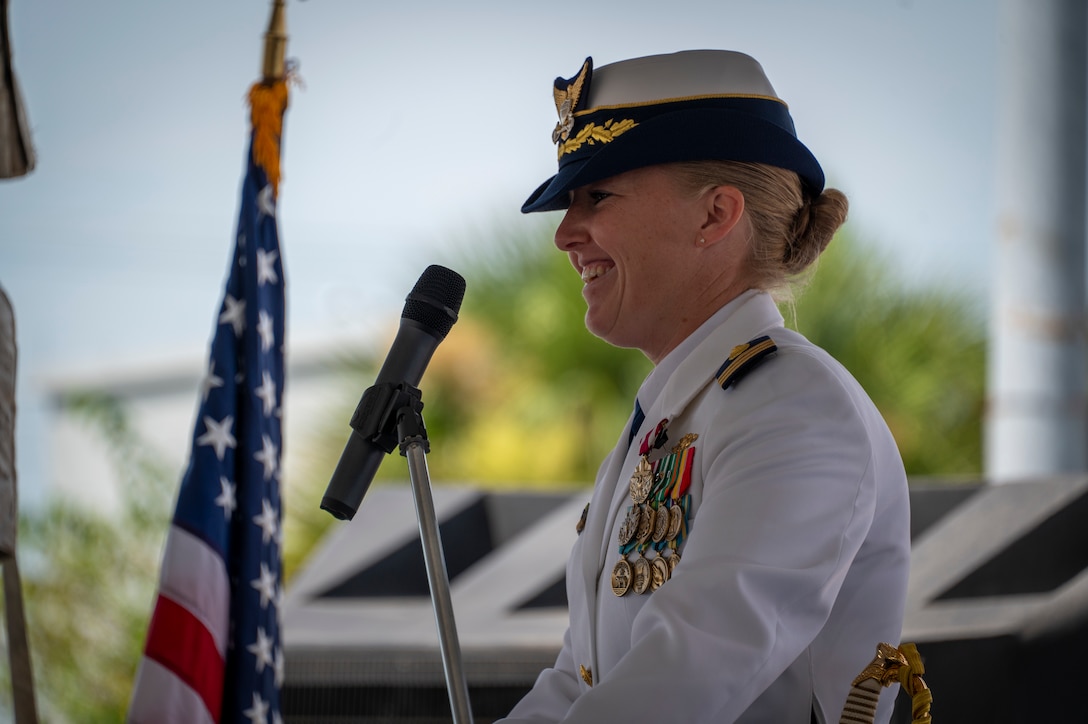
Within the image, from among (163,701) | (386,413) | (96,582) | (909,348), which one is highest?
(386,413)

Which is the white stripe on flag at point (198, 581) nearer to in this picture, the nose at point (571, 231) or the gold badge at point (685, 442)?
the nose at point (571, 231)

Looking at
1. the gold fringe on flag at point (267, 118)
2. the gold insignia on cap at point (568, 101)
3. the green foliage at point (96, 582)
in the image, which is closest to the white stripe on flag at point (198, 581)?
the gold fringe on flag at point (267, 118)

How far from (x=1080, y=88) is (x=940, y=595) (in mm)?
1699

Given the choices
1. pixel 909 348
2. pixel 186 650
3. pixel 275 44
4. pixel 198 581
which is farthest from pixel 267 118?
pixel 909 348

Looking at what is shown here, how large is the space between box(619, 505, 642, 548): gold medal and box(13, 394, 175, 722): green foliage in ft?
15.5

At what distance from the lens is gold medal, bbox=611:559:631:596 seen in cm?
129

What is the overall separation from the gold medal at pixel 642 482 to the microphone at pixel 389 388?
283mm

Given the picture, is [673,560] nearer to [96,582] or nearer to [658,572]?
[658,572]

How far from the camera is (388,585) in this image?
3.35m

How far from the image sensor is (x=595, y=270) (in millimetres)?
1550

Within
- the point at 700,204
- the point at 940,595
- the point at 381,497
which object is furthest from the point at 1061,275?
the point at 700,204

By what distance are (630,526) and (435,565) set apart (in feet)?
1.00

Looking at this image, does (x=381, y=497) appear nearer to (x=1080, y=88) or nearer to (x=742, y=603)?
(x=1080, y=88)

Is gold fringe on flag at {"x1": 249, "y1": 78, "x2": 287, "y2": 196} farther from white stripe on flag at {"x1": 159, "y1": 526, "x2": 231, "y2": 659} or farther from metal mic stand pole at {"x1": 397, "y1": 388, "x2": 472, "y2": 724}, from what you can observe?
metal mic stand pole at {"x1": 397, "y1": 388, "x2": 472, "y2": 724}
